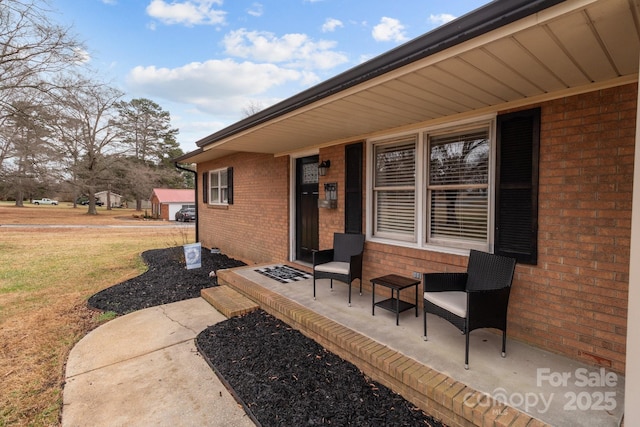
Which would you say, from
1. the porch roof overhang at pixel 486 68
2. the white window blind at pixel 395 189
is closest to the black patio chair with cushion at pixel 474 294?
the white window blind at pixel 395 189

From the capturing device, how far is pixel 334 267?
408 centimetres

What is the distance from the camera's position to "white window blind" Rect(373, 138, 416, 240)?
4.04m

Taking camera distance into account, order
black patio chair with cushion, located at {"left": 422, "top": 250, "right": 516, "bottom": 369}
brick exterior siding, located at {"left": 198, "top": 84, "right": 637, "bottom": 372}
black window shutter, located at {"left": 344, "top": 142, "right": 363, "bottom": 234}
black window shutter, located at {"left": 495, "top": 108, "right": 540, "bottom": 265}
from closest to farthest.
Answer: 1. brick exterior siding, located at {"left": 198, "top": 84, "right": 637, "bottom": 372}
2. black patio chair with cushion, located at {"left": 422, "top": 250, "right": 516, "bottom": 369}
3. black window shutter, located at {"left": 495, "top": 108, "right": 540, "bottom": 265}
4. black window shutter, located at {"left": 344, "top": 142, "right": 363, "bottom": 234}

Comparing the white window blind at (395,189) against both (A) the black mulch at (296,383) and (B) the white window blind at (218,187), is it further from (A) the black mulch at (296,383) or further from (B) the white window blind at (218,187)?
(B) the white window blind at (218,187)

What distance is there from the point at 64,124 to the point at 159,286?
14795mm

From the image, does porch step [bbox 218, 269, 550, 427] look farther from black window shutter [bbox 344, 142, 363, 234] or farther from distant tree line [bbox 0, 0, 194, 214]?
distant tree line [bbox 0, 0, 194, 214]

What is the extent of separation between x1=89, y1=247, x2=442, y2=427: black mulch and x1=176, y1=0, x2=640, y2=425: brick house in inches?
56.6

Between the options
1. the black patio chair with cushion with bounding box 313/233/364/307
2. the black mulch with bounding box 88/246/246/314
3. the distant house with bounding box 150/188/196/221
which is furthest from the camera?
the distant house with bounding box 150/188/196/221

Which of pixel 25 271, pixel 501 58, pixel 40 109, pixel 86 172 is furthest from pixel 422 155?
pixel 86 172

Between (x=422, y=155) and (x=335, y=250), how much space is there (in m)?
1.83

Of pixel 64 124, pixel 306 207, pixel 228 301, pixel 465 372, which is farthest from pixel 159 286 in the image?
pixel 64 124

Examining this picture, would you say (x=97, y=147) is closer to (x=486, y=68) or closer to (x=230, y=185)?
(x=230, y=185)

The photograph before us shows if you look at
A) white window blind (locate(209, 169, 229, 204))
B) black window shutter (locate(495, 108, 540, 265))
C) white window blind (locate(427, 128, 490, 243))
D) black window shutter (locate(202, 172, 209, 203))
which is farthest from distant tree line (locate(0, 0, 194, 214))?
black window shutter (locate(495, 108, 540, 265))

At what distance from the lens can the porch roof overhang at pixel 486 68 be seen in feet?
5.17
